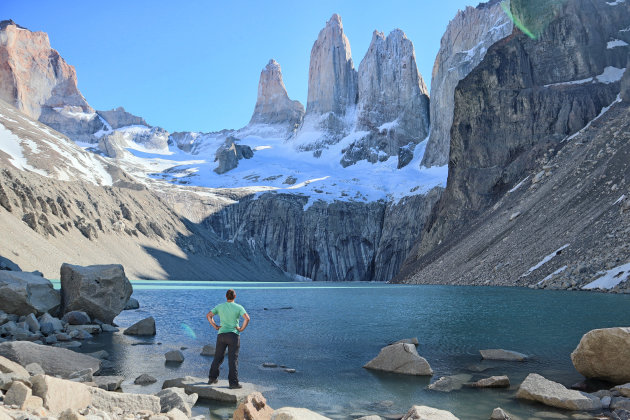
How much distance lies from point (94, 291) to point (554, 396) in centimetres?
1894

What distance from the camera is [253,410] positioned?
8.32 meters

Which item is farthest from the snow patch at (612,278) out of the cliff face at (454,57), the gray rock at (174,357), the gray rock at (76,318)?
the cliff face at (454,57)

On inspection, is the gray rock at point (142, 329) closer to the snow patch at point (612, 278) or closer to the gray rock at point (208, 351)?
the gray rock at point (208, 351)

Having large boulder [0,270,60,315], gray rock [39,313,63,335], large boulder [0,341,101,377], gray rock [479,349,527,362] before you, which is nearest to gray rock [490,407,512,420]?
gray rock [479,349,527,362]

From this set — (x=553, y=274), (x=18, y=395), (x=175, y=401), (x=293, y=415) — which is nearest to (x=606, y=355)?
(x=293, y=415)

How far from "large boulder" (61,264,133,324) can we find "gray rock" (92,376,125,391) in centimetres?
1166

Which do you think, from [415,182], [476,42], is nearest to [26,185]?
[415,182]

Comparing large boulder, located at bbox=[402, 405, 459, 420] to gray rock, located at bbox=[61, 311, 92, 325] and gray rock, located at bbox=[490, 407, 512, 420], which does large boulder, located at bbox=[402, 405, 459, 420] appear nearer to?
gray rock, located at bbox=[490, 407, 512, 420]

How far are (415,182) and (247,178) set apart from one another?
204 ft

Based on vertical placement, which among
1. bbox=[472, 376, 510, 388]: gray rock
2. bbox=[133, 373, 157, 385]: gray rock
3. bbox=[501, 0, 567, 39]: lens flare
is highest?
bbox=[501, 0, 567, 39]: lens flare

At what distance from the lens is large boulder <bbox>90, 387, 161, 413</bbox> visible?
8.45 meters

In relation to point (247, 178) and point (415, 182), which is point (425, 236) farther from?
point (247, 178)

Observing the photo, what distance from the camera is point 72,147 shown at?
431 feet

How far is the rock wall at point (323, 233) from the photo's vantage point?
5212 inches
